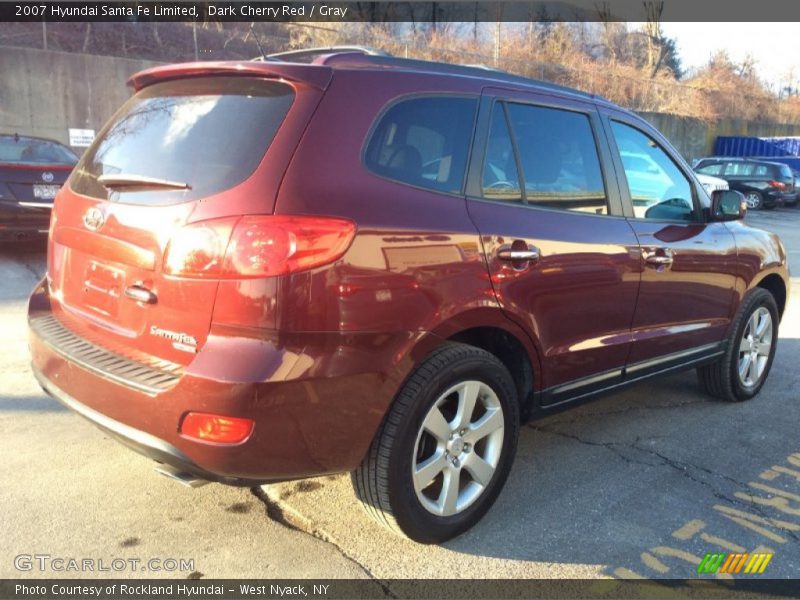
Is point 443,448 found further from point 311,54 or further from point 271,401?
point 311,54

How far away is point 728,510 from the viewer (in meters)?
3.18

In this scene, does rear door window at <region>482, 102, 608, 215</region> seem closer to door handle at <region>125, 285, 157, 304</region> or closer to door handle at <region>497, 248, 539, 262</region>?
door handle at <region>497, 248, 539, 262</region>

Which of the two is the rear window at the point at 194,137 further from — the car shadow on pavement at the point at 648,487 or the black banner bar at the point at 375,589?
the car shadow on pavement at the point at 648,487

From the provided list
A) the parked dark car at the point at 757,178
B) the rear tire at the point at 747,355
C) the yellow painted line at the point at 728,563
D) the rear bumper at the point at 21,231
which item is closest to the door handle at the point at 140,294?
the yellow painted line at the point at 728,563

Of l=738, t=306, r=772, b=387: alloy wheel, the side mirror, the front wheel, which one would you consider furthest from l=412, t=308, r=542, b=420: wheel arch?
the front wheel

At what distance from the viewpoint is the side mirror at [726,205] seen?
4.14 m

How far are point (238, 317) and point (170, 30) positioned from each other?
70.0 ft

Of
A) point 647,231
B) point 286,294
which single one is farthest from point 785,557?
point 286,294

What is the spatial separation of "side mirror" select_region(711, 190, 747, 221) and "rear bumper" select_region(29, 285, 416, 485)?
261 centimetres

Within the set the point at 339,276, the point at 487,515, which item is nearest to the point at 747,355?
the point at 487,515

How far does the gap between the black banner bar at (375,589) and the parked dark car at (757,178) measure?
72.4ft

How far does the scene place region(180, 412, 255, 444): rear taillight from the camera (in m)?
2.21

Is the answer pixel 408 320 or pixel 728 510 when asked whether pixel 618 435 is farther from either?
pixel 408 320

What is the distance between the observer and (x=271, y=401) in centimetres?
220
